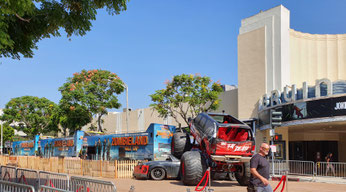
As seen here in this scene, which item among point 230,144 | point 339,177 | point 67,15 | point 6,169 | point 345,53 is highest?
point 345,53

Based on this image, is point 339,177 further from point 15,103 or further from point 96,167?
point 15,103

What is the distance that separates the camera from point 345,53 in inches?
1203

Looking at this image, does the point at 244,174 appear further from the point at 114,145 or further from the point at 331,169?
the point at 114,145

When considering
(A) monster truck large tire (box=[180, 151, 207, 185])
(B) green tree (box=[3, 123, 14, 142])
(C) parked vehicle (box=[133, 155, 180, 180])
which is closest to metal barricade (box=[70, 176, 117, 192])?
(A) monster truck large tire (box=[180, 151, 207, 185])

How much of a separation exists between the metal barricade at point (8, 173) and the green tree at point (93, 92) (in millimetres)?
24201

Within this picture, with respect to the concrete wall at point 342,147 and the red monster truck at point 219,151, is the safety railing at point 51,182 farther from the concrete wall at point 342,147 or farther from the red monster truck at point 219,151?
the concrete wall at point 342,147

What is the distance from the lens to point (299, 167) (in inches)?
865

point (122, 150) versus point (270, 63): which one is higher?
point (270, 63)

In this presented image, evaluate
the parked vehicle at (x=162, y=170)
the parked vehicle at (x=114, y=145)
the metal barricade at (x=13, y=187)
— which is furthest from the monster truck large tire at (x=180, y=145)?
the metal barricade at (x=13, y=187)

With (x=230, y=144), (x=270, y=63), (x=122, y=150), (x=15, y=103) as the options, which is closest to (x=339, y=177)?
(x=230, y=144)

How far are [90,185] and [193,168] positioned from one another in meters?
6.66

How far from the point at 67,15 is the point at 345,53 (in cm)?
2701

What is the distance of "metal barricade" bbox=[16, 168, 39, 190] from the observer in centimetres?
1202

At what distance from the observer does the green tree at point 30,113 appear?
5878 cm
